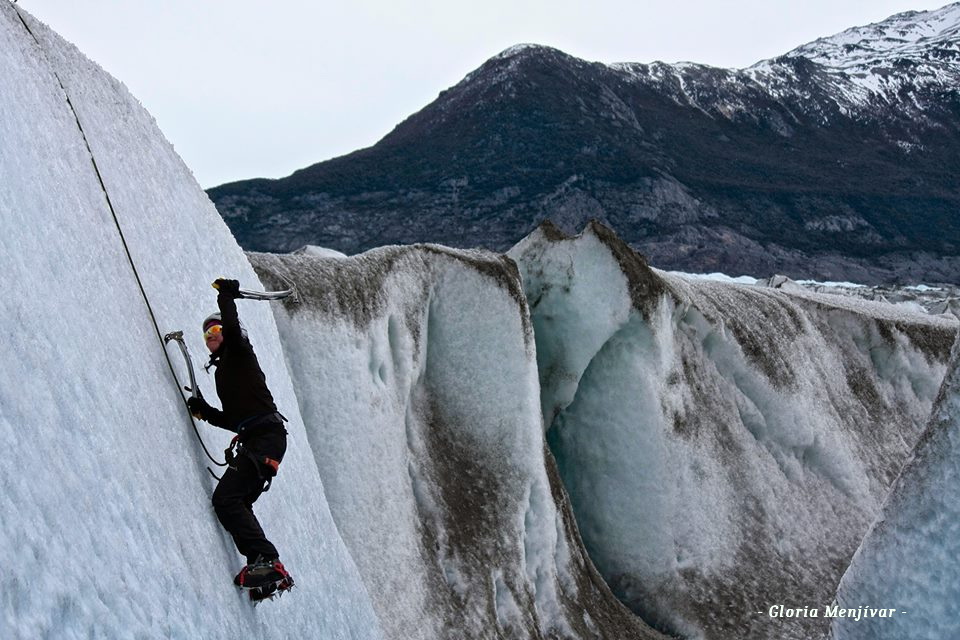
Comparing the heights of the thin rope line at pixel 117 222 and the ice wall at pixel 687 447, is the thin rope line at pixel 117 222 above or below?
above

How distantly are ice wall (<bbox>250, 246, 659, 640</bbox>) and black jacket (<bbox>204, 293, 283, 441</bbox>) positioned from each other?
14.1ft

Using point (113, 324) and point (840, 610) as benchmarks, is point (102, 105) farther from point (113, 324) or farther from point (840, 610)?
point (840, 610)

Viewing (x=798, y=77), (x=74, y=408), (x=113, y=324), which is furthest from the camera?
(x=798, y=77)

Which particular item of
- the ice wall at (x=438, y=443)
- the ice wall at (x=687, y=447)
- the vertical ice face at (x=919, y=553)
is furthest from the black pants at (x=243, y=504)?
the ice wall at (x=687, y=447)

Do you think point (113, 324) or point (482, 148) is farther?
point (482, 148)

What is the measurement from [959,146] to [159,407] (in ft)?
565

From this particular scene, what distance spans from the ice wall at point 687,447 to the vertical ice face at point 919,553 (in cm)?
781

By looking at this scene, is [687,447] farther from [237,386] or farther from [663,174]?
[663,174]

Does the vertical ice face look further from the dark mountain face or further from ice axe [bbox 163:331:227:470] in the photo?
the dark mountain face

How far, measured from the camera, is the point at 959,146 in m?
158

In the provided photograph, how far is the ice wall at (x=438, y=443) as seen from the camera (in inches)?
478

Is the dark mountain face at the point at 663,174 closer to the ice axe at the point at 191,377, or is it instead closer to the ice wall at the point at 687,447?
the ice wall at the point at 687,447

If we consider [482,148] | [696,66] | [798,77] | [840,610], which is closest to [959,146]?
[798,77]

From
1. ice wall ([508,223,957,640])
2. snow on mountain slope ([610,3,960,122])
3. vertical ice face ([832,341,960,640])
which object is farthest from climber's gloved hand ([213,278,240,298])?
snow on mountain slope ([610,3,960,122])
